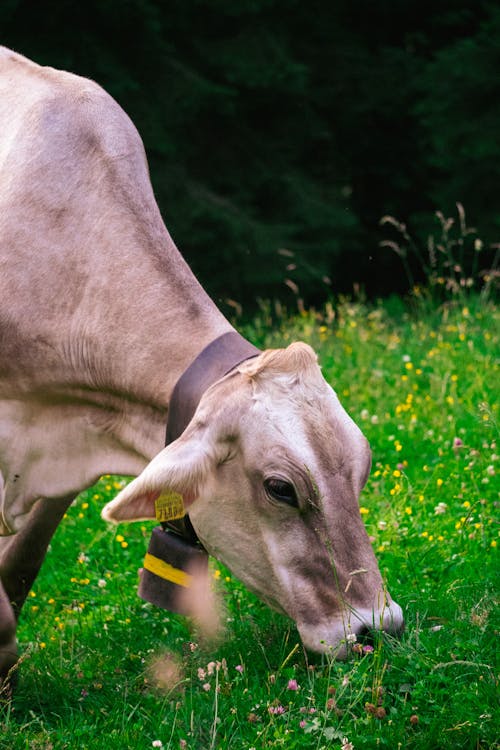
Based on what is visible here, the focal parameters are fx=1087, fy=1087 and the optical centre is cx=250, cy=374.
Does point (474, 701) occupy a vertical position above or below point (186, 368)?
below

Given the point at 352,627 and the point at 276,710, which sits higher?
the point at 352,627

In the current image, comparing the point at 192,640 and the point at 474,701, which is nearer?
the point at 474,701

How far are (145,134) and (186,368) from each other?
7.23 meters

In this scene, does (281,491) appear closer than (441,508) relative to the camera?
Yes

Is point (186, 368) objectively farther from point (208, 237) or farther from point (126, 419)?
point (208, 237)

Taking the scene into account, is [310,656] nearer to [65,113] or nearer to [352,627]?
[352,627]

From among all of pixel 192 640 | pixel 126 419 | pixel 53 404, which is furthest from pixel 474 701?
pixel 53 404

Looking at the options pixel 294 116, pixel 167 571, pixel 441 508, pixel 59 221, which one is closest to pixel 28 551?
pixel 167 571

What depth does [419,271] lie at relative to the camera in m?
15.1

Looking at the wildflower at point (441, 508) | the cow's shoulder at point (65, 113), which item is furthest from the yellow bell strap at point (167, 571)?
the cow's shoulder at point (65, 113)

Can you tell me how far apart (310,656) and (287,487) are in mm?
602

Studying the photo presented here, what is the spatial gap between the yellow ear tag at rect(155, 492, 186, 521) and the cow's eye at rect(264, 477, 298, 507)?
0.31 m

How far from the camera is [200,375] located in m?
3.72

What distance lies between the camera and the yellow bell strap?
12.6 ft
